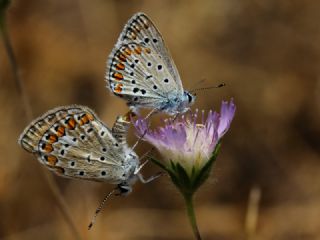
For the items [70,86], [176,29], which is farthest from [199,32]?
[70,86]

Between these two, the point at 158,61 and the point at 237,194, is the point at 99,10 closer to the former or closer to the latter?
the point at 237,194

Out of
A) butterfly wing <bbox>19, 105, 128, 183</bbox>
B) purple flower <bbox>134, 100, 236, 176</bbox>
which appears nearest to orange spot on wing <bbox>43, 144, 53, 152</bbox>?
butterfly wing <bbox>19, 105, 128, 183</bbox>

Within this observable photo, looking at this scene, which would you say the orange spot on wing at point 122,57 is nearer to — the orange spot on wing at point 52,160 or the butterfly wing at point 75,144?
the butterfly wing at point 75,144

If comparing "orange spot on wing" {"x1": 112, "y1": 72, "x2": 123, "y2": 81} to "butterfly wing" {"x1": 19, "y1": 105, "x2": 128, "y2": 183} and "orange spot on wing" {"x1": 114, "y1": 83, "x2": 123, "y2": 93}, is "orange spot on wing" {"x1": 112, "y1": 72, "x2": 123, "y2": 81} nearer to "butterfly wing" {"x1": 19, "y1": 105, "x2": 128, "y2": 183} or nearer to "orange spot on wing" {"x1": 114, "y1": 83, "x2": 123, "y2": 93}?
"orange spot on wing" {"x1": 114, "y1": 83, "x2": 123, "y2": 93}

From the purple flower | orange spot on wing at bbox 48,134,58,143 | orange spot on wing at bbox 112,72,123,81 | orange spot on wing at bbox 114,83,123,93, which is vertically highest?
orange spot on wing at bbox 112,72,123,81

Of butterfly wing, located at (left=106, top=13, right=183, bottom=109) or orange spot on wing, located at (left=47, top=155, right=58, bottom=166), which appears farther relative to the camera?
butterfly wing, located at (left=106, top=13, right=183, bottom=109)

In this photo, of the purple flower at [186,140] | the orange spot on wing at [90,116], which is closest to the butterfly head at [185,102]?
the purple flower at [186,140]
